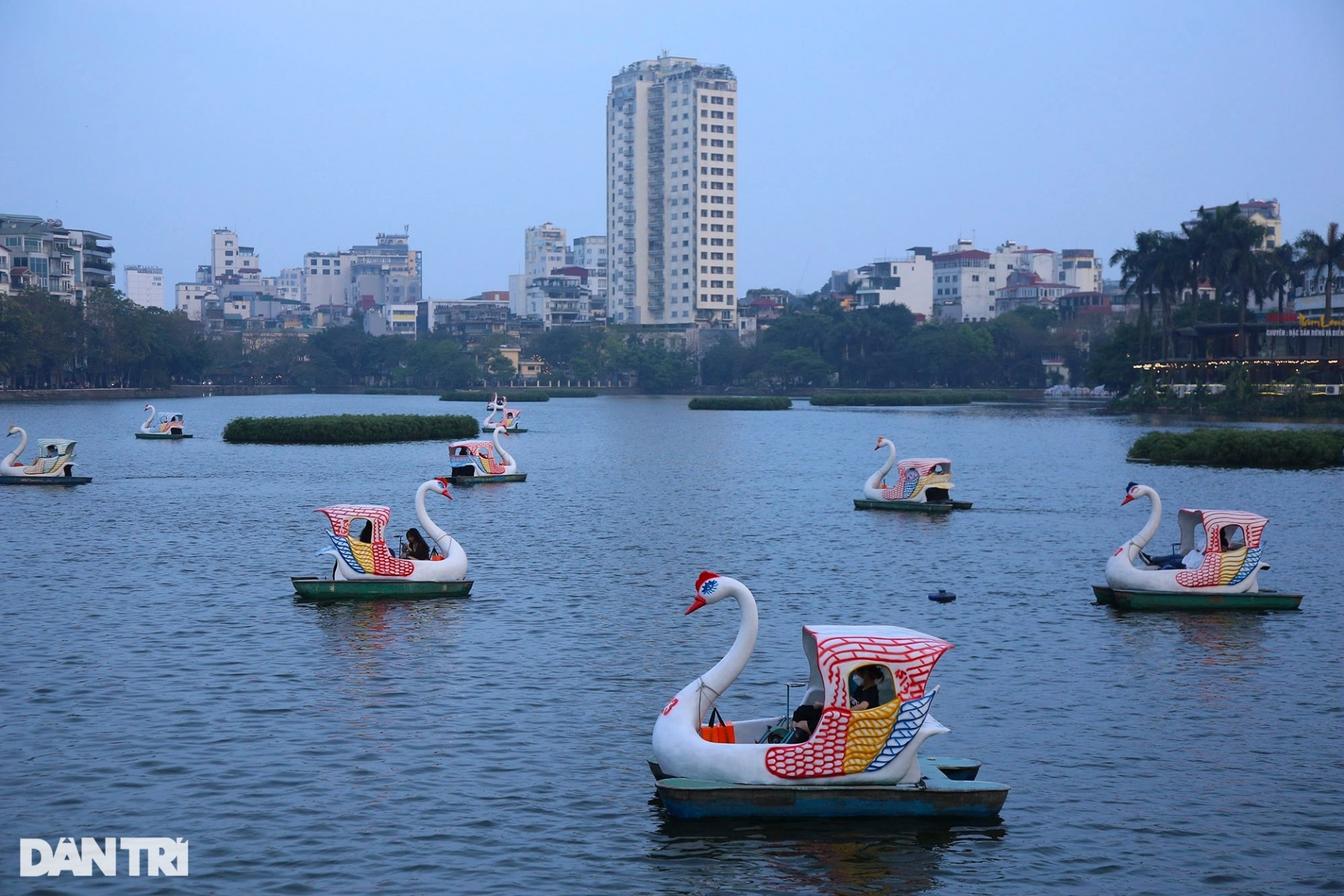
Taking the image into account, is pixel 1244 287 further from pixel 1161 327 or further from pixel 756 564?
pixel 756 564

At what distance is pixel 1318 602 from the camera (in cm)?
2867

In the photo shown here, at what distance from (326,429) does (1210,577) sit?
59.5 meters

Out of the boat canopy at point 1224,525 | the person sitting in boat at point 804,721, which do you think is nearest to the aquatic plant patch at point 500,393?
the boat canopy at point 1224,525

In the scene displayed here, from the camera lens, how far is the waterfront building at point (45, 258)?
15988 centimetres

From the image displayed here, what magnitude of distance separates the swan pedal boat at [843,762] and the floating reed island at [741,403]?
125m

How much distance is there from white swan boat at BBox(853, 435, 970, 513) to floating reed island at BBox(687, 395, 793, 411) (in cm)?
9321

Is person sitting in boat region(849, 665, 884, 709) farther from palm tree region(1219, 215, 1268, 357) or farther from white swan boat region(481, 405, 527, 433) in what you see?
palm tree region(1219, 215, 1268, 357)

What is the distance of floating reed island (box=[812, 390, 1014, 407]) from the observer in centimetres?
15150

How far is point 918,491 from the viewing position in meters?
45.6

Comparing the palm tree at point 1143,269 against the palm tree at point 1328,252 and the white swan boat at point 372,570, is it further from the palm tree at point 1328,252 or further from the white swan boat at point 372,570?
the white swan boat at point 372,570

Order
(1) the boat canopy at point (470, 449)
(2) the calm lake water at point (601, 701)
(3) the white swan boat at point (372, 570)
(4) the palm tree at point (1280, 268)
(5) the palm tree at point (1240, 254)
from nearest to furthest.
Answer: (2) the calm lake water at point (601, 701), (3) the white swan boat at point (372, 570), (1) the boat canopy at point (470, 449), (5) the palm tree at point (1240, 254), (4) the palm tree at point (1280, 268)

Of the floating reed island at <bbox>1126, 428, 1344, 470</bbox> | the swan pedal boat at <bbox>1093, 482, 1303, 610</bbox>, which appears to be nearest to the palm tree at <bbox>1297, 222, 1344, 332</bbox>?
the floating reed island at <bbox>1126, 428, 1344, 470</bbox>

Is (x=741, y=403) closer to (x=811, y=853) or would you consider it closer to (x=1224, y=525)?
(x=1224, y=525)

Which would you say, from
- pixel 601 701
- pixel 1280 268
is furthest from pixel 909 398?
pixel 601 701
